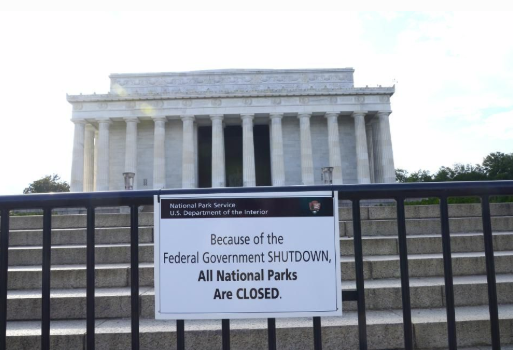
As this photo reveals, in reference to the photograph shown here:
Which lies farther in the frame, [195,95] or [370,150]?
[370,150]

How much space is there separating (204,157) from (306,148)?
15.6 metres

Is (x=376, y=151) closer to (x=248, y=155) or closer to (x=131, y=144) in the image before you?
(x=248, y=155)

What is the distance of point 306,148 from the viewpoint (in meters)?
48.0

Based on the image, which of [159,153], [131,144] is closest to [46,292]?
[159,153]

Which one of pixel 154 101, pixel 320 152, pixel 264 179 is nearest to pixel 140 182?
pixel 154 101

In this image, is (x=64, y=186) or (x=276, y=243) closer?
(x=276, y=243)

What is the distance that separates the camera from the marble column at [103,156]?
154ft

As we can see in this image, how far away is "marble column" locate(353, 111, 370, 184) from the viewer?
47.7 metres

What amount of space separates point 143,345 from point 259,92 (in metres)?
43.9

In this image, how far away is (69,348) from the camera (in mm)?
5488

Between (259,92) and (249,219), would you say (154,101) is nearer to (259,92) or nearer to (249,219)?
(259,92)

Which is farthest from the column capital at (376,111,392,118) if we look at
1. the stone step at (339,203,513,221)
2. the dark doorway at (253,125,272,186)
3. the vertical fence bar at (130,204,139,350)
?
the vertical fence bar at (130,204,139,350)

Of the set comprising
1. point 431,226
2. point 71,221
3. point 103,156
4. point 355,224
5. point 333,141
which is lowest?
point 431,226

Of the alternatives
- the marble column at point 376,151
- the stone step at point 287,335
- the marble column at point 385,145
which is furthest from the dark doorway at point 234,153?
the stone step at point 287,335
